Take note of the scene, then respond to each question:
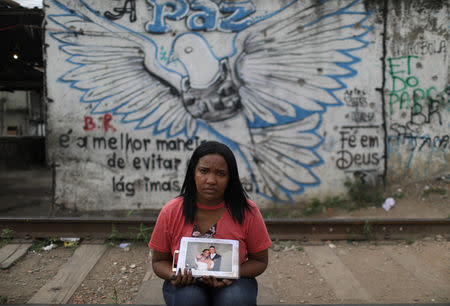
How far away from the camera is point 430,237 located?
13.4ft

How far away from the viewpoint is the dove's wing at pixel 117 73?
16.8 ft

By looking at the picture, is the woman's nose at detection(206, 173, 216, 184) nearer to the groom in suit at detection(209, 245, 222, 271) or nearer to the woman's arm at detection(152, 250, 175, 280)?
the groom in suit at detection(209, 245, 222, 271)

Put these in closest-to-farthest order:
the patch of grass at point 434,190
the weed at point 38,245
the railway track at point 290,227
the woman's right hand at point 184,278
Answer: the woman's right hand at point 184,278 < the weed at point 38,245 < the railway track at point 290,227 < the patch of grass at point 434,190

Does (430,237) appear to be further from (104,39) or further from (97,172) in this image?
(104,39)

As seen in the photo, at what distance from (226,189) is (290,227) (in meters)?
2.62

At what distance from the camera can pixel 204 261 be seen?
161 cm

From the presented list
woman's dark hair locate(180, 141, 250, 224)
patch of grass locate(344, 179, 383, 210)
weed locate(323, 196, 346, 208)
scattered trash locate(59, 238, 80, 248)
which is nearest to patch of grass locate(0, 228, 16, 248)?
scattered trash locate(59, 238, 80, 248)

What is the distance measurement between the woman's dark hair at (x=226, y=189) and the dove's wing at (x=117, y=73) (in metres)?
3.55

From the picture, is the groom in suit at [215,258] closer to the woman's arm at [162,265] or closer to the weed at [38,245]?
the woman's arm at [162,265]

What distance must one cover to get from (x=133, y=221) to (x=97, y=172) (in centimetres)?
163

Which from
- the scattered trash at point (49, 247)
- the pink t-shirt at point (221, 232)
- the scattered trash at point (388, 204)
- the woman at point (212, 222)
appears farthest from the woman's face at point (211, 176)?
the scattered trash at point (388, 204)

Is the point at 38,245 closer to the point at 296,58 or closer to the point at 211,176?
the point at 211,176

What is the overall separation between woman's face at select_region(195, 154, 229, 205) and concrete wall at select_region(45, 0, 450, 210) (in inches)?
143

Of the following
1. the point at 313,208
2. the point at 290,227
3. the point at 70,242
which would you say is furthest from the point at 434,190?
the point at 70,242
